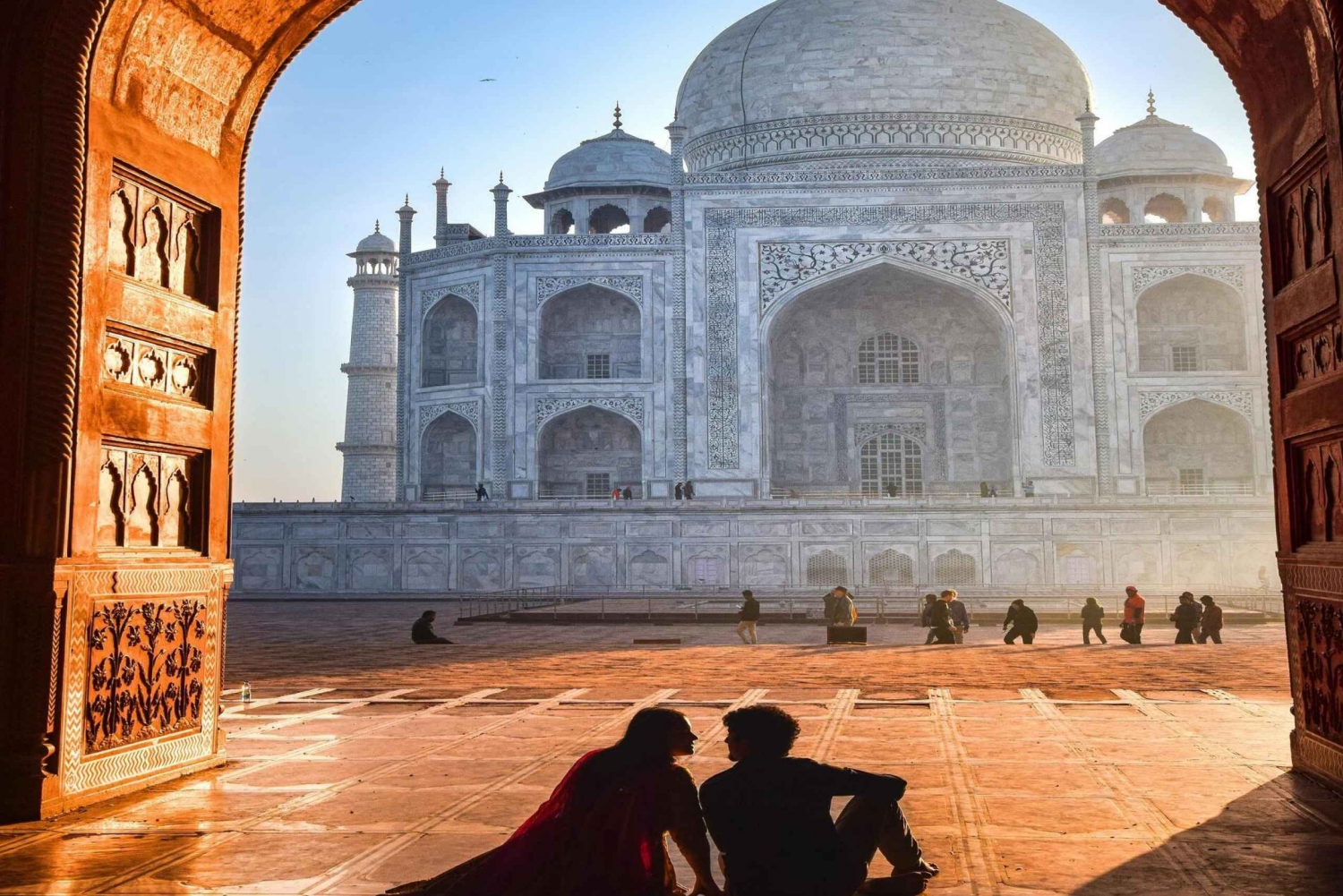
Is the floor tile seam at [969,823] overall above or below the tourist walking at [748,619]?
below

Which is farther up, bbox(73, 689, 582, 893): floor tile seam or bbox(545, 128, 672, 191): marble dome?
bbox(545, 128, 672, 191): marble dome

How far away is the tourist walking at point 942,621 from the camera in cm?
1171

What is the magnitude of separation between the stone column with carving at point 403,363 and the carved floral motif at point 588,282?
337 centimetres

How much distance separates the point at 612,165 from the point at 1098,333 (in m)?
11.8

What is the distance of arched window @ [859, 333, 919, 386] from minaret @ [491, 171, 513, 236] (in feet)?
26.6

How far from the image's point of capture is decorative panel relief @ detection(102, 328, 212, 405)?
474cm

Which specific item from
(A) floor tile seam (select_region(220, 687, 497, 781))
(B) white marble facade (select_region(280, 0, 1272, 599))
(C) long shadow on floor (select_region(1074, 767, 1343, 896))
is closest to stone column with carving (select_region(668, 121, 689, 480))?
(B) white marble facade (select_region(280, 0, 1272, 599))

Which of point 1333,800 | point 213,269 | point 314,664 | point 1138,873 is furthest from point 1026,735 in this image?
point 314,664

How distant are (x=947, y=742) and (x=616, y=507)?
54.2ft

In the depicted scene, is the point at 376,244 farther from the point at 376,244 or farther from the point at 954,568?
the point at 954,568

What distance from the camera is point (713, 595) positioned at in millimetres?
20922

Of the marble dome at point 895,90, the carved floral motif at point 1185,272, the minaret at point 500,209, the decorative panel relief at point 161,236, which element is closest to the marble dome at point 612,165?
the marble dome at point 895,90

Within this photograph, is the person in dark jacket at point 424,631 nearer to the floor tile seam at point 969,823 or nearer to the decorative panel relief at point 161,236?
the floor tile seam at point 969,823

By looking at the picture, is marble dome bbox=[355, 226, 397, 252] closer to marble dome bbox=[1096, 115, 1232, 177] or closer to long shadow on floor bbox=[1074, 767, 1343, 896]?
marble dome bbox=[1096, 115, 1232, 177]
